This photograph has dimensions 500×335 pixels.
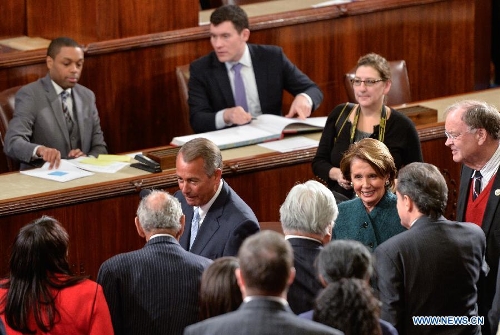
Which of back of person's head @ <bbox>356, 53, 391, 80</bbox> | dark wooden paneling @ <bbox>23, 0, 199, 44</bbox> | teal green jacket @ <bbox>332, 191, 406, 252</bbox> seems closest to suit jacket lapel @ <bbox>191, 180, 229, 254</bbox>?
teal green jacket @ <bbox>332, 191, 406, 252</bbox>

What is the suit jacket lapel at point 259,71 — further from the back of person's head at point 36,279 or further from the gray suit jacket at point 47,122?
the back of person's head at point 36,279

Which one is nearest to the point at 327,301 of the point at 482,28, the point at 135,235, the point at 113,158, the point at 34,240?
the point at 34,240

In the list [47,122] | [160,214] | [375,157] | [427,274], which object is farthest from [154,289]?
[47,122]

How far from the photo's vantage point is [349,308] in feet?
10.1

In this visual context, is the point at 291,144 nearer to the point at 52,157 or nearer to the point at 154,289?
the point at 52,157

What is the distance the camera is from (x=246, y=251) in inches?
118

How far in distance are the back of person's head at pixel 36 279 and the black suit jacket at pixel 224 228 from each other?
0.87 meters

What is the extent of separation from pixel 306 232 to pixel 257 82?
3008 millimetres

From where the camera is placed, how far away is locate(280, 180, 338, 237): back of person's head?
12.7 ft

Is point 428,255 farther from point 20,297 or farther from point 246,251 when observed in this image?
point 20,297

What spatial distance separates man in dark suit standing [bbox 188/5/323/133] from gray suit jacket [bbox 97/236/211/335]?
2.56 metres

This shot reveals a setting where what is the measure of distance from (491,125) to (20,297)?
6.97 feet

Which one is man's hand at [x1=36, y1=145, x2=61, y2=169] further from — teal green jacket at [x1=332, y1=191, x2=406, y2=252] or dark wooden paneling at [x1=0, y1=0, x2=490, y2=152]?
teal green jacket at [x1=332, y1=191, x2=406, y2=252]

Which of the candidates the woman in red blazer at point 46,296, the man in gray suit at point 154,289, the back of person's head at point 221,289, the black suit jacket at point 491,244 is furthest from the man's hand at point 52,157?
the back of person's head at point 221,289
